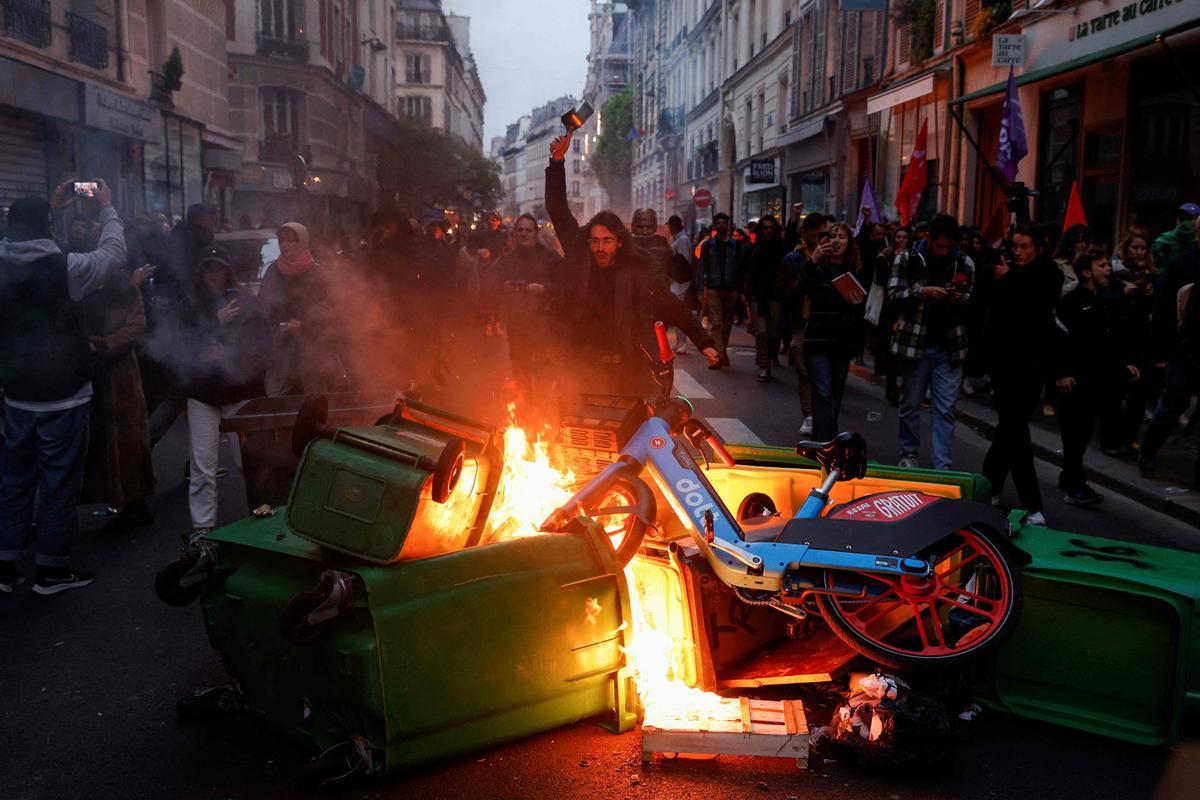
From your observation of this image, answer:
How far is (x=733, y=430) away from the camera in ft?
33.2

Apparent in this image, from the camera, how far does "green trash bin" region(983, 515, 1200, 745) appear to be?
3.85 meters

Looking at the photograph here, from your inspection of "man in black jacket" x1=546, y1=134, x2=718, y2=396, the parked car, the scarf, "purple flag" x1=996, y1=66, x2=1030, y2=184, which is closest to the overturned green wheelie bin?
"man in black jacket" x1=546, y1=134, x2=718, y2=396

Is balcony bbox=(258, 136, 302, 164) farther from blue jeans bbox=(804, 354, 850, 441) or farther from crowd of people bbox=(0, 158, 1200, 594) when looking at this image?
blue jeans bbox=(804, 354, 850, 441)

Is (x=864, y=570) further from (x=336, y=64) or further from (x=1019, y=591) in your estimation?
(x=336, y=64)

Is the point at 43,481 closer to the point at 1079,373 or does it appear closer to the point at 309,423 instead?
the point at 309,423

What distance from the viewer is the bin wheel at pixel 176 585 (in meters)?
3.84

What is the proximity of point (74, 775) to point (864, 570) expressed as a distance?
2782mm

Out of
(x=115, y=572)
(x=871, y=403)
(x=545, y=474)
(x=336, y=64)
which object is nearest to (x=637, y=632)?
(x=545, y=474)

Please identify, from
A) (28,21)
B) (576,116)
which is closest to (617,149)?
(28,21)

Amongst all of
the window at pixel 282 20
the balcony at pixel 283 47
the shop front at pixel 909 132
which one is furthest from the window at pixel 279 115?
the shop front at pixel 909 132

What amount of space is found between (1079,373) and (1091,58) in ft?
25.2

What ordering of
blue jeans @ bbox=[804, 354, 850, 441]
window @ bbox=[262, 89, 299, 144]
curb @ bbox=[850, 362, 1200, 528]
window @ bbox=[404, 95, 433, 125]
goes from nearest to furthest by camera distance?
1. curb @ bbox=[850, 362, 1200, 528]
2. blue jeans @ bbox=[804, 354, 850, 441]
3. window @ bbox=[262, 89, 299, 144]
4. window @ bbox=[404, 95, 433, 125]

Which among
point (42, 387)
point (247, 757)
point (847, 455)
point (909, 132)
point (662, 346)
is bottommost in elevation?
point (247, 757)

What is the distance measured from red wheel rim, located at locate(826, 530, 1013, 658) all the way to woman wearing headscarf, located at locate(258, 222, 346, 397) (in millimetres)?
4684
